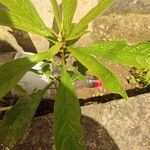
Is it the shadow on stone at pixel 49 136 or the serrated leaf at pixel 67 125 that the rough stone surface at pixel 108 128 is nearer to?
the shadow on stone at pixel 49 136

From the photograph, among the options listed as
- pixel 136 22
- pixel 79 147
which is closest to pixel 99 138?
pixel 79 147

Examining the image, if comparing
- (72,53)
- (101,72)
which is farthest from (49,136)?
(101,72)

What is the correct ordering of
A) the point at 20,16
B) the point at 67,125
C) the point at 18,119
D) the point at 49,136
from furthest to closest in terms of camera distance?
the point at 49,136, the point at 18,119, the point at 20,16, the point at 67,125

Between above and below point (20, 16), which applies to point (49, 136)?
below

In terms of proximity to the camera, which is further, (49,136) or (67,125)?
(49,136)

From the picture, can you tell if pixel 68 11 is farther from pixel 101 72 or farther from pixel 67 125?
pixel 67 125

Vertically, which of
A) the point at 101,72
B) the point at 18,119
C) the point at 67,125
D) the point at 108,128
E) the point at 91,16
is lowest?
the point at 108,128

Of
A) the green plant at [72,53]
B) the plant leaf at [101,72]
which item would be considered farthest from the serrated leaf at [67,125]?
the plant leaf at [101,72]
